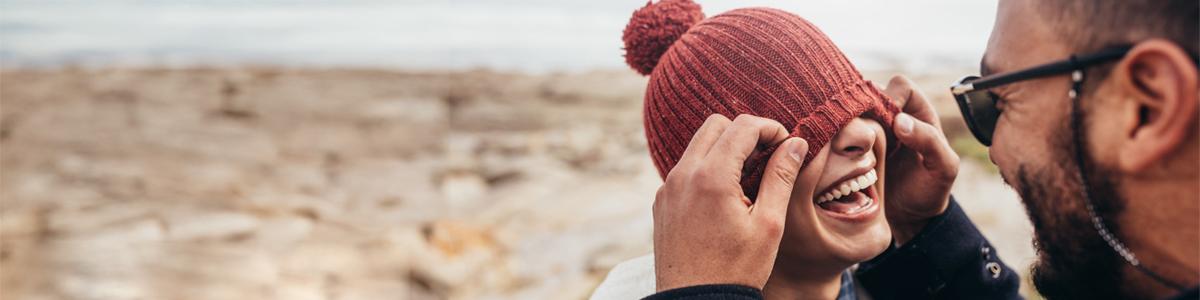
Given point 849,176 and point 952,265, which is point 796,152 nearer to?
point 849,176

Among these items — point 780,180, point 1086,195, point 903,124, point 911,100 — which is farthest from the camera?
point 911,100

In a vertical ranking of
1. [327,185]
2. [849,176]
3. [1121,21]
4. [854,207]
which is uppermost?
[1121,21]

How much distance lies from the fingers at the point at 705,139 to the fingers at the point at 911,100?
33.2 inches

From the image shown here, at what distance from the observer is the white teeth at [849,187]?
2357 millimetres

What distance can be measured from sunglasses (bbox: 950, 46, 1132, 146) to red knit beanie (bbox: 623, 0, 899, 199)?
1.04ft

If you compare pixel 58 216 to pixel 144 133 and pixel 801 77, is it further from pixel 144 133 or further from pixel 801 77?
pixel 801 77

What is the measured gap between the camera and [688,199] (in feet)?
5.97

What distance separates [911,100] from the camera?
2.58 meters

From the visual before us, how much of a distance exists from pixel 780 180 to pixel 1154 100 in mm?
756

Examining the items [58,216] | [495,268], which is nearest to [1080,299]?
[495,268]

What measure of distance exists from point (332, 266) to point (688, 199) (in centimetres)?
553

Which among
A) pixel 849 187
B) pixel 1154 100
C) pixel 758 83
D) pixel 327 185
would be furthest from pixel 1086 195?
pixel 327 185

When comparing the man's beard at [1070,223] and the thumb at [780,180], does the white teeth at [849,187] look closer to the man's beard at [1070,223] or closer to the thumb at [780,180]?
the thumb at [780,180]

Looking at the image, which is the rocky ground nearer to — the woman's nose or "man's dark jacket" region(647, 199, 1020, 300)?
"man's dark jacket" region(647, 199, 1020, 300)
